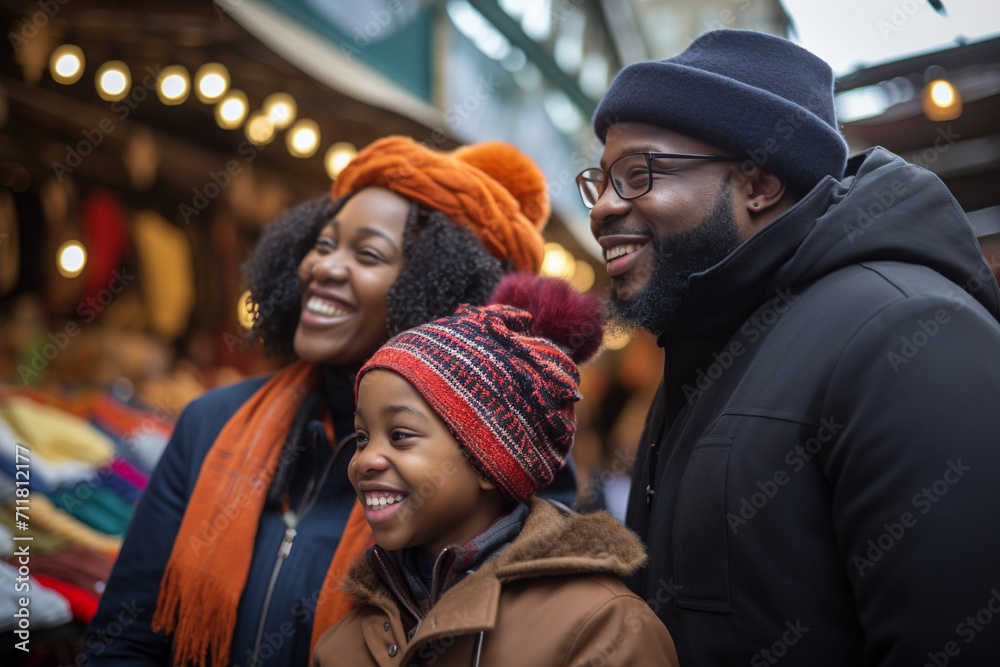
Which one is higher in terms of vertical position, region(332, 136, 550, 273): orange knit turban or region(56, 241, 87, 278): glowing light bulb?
region(332, 136, 550, 273): orange knit turban

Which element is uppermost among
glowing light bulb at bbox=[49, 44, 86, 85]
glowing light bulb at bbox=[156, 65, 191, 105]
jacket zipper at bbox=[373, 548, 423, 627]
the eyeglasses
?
the eyeglasses

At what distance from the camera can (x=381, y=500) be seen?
1.59 m

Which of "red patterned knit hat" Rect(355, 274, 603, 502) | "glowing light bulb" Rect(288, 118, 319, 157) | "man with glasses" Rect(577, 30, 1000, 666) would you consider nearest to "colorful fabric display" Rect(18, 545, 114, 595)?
"red patterned knit hat" Rect(355, 274, 603, 502)

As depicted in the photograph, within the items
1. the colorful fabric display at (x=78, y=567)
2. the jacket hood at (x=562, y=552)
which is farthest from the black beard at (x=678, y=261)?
the colorful fabric display at (x=78, y=567)

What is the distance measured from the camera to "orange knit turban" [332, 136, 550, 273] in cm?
223

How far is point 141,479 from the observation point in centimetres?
346

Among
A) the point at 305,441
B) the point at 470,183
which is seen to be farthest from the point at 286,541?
the point at 470,183

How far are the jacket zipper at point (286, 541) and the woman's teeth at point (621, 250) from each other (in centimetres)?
78

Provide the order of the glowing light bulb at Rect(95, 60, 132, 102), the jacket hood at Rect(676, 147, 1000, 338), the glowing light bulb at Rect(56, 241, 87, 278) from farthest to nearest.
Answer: the glowing light bulb at Rect(56, 241, 87, 278) → the glowing light bulb at Rect(95, 60, 132, 102) → the jacket hood at Rect(676, 147, 1000, 338)

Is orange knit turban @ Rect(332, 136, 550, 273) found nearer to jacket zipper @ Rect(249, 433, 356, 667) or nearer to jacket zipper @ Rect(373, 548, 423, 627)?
jacket zipper @ Rect(249, 433, 356, 667)

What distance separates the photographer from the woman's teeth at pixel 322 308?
2119 mm

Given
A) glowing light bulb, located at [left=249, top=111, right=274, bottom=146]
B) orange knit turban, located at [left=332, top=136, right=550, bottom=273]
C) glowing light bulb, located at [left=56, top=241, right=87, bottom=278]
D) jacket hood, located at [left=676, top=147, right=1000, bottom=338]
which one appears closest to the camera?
jacket hood, located at [left=676, top=147, right=1000, bottom=338]

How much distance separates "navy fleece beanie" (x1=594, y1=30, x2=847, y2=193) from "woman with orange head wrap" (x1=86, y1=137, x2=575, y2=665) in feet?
2.01

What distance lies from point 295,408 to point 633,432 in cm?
680
